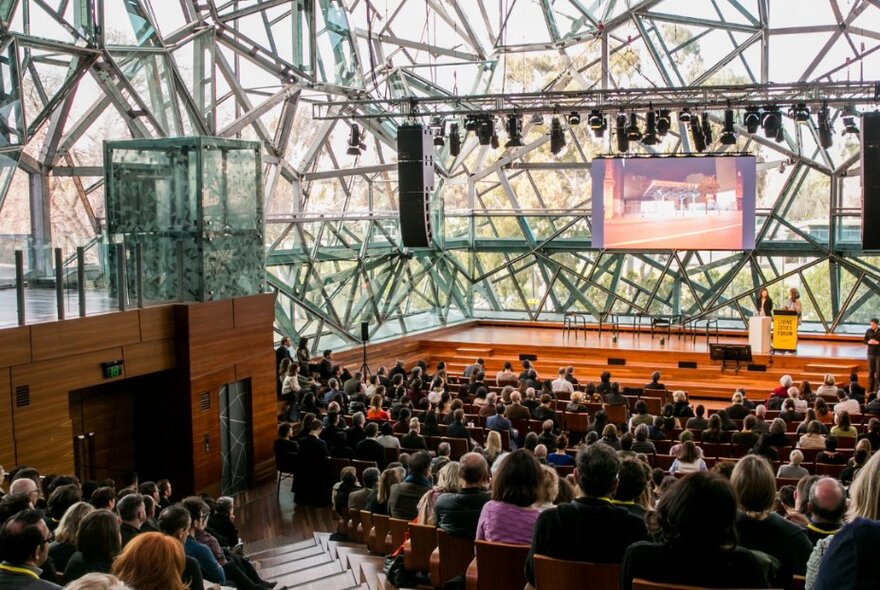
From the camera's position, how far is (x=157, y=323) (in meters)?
11.7

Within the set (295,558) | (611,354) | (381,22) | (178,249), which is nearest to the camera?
(295,558)

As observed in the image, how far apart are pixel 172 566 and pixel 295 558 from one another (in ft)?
17.8

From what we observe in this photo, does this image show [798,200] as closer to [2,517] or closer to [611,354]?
[611,354]

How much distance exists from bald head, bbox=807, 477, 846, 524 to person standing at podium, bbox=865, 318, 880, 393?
13.7 metres

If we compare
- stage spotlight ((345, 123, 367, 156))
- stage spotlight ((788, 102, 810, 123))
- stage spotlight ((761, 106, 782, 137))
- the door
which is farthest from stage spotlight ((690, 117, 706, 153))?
the door

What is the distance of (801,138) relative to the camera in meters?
23.1

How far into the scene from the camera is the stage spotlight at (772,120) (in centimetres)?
1750

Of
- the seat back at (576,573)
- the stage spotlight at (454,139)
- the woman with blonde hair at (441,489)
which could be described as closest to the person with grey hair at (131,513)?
the woman with blonde hair at (441,489)

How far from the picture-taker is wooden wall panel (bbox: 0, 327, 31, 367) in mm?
9609

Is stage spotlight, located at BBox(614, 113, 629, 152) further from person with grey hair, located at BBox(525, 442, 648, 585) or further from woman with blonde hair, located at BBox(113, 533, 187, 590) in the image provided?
woman with blonde hair, located at BBox(113, 533, 187, 590)

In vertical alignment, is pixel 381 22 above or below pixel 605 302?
above

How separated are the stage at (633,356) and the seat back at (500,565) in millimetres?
14590

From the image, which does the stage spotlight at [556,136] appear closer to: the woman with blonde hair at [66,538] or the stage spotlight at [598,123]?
the stage spotlight at [598,123]

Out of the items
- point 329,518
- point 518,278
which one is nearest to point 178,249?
point 329,518
